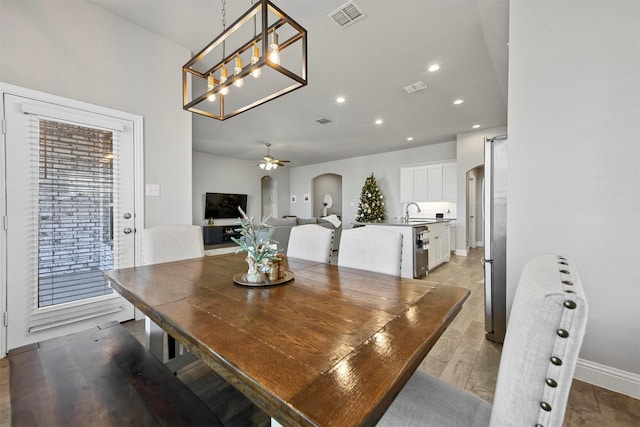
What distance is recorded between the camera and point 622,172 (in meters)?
1.51

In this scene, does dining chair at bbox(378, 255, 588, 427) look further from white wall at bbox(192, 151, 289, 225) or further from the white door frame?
white wall at bbox(192, 151, 289, 225)

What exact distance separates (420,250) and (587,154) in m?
2.60

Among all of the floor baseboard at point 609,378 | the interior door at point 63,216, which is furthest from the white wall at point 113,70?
the floor baseboard at point 609,378

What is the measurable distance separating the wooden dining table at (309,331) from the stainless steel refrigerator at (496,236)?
51.6 inches

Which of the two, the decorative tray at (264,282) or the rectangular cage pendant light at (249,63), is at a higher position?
the rectangular cage pendant light at (249,63)

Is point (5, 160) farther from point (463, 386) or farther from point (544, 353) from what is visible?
point (463, 386)

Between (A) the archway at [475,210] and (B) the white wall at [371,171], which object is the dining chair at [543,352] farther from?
(A) the archway at [475,210]

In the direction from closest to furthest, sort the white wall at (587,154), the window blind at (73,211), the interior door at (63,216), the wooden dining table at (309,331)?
1. the wooden dining table at (309,331)
2. the white wall at (587,154)
3. the interior door at (63,216)
4. the window blind at (73,211)

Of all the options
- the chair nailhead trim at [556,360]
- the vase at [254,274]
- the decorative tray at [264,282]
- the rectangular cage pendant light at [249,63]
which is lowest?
the decorative tray at [264,282]

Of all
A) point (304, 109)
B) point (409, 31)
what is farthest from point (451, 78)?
point (304, 109)

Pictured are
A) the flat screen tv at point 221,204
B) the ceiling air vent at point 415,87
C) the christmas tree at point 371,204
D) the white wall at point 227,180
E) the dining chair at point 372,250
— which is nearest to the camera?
the dining chair at point 372,250

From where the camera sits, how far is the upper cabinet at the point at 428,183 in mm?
6736

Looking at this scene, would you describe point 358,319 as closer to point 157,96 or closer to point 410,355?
point 410,355

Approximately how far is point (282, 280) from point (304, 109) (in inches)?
155
